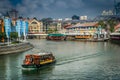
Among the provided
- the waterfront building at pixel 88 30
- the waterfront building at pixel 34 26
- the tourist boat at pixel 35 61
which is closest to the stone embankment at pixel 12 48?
the tourist boat at pixel 35 61

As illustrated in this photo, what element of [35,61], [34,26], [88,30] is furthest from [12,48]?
[34,26]

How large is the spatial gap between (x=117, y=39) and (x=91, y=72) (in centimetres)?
6619

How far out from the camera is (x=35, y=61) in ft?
128

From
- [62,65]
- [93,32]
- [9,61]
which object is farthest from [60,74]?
[93,32]

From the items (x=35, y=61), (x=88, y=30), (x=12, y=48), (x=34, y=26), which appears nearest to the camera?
(x=35, y=61)

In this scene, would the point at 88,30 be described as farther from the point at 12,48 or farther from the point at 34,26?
the point at 12,48

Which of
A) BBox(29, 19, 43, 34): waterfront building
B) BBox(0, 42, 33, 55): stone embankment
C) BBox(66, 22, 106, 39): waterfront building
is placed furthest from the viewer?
BBox(29, 19, 43, 34): waterfront building

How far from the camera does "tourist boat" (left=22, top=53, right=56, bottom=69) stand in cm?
3819

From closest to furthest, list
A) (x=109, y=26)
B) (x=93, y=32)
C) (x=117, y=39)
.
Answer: (x=117, y=39) → (x=93, y=32) → (x=109, y=26)

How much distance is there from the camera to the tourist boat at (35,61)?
38.2m

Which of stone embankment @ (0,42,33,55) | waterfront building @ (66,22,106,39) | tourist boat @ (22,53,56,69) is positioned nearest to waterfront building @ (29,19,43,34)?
waterfront building @ (66,22,106,39)

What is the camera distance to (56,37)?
12700 centimetres

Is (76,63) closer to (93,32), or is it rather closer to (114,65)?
(114,65)

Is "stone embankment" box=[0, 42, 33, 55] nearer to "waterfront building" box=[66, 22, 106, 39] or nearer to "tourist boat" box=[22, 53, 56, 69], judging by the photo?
"tourist boat" box=[22, 53, 56, 69]
